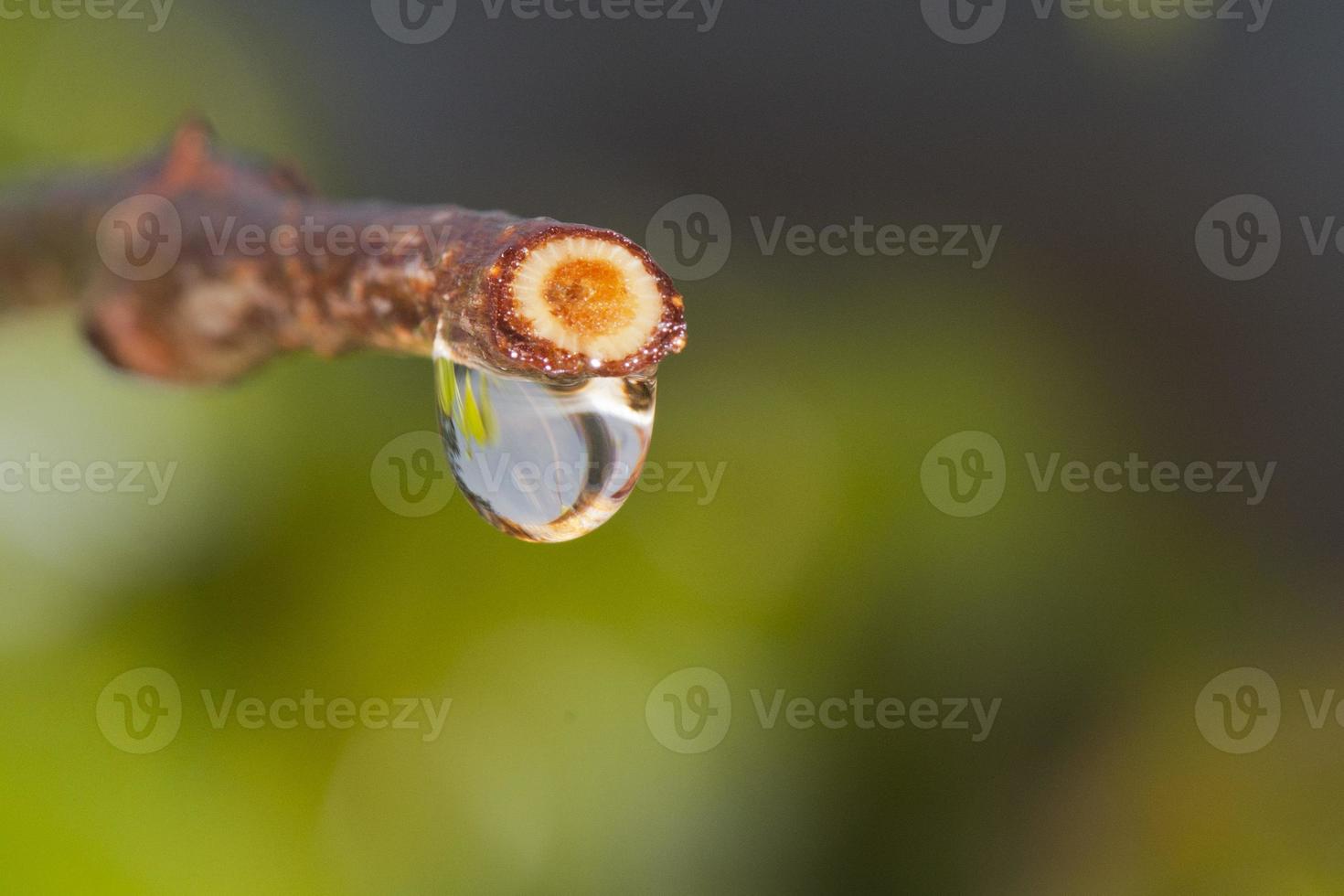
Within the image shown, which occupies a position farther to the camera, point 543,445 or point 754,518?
point 754,518

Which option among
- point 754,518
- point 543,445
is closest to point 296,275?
point 543,445

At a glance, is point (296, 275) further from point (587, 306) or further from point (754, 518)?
point (754, 518)

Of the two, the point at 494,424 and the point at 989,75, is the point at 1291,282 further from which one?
the point at 494,424

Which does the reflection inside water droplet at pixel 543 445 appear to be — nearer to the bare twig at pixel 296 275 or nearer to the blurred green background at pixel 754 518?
the bare twig at pixel 296 275

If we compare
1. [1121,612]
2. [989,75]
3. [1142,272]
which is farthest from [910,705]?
[989,75]

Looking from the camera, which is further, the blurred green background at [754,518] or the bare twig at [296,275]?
the blurred green background at [754,518]

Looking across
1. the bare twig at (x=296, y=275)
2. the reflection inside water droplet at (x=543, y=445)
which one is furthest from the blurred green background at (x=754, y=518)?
the reflection inside water droplet at (x=543, y=445)
